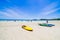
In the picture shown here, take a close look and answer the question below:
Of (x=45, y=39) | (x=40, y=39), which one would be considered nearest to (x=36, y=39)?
(x=40, y=39)

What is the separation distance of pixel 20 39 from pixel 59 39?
4268 millimetres

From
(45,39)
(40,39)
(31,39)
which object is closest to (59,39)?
(45,39)

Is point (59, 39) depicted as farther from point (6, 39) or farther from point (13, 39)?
point (6, 39)

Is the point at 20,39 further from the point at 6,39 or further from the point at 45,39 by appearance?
the point at 45,39

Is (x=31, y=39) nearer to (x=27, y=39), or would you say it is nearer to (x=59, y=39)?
(x=27, y=39)

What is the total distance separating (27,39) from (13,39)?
154 cm

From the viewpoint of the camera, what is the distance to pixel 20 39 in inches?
356

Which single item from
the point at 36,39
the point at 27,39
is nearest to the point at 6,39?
the point at 27,39

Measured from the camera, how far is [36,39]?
896cm

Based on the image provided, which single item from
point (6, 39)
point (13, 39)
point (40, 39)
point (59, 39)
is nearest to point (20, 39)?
point (13, 39)

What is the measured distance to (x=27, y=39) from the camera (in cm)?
895

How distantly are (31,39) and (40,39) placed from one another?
0.99 metres

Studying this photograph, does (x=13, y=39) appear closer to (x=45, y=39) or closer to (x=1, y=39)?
(x=1, y=39)

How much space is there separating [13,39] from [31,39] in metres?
1.98
